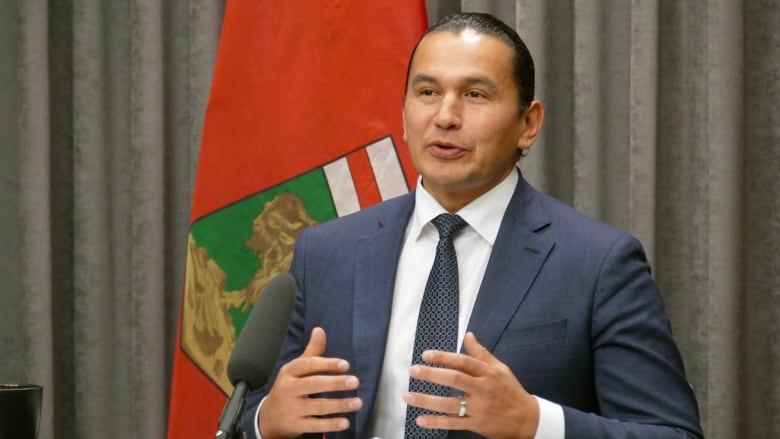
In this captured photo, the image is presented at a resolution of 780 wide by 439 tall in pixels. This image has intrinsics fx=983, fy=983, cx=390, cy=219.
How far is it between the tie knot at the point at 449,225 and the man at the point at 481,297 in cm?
1

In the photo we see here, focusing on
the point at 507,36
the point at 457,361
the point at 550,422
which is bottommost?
the point at 550,422

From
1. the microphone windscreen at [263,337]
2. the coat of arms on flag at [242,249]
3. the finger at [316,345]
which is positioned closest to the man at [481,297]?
the finger at [316,345]

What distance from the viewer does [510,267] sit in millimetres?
1844

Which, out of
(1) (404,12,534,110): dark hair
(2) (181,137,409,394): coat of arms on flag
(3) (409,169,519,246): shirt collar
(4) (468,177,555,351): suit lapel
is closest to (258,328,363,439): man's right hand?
(4) (468,177,555,351): suit lapel

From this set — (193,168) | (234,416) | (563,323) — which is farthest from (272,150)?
(234,416)

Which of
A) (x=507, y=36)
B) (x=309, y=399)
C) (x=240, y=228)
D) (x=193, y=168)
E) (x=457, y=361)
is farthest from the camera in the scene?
(x=193, y=168)

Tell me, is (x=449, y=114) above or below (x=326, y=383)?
above

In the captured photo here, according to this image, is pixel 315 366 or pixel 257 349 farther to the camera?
pixel 315 366

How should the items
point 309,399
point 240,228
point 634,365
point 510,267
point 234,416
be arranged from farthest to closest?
point 240,228
point 510,267
point 634,365
point 309,399
point 234,416

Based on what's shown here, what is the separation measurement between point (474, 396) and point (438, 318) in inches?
12.4

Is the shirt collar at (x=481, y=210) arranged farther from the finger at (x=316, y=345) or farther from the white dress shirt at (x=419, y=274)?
the finger at (x=316, y=345)

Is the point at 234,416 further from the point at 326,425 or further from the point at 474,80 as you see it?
the point at 474,80

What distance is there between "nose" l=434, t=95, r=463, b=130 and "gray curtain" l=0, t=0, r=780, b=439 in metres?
0.98

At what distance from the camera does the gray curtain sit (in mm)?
2680
